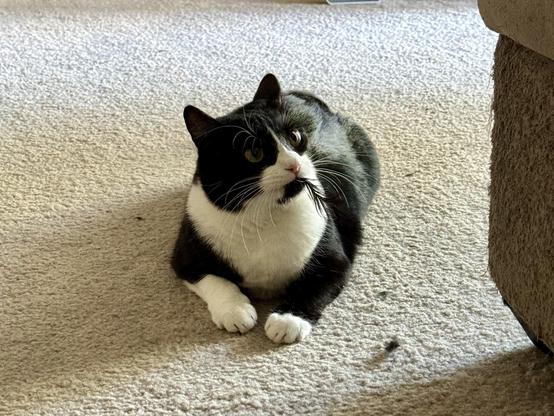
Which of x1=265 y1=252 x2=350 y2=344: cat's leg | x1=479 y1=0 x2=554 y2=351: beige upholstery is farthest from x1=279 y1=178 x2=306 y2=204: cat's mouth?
x1=479 y1=0 x2=554 y2=351: beige upholstery

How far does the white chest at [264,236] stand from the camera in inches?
47.3

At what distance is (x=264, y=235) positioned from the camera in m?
1.21

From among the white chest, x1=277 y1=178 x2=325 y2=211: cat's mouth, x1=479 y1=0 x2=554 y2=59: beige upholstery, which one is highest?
x1=479 y1=0 x2=554 y2=59: beige upholstery

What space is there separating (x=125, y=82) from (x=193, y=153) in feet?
1.63

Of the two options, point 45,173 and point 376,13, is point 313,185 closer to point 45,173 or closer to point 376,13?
point 45,173

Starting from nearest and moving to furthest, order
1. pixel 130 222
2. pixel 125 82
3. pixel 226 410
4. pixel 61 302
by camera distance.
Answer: pixel 226 410, pixel 61 302, pixel 130 222, pixel 125 82

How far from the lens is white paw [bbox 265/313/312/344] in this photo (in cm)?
116

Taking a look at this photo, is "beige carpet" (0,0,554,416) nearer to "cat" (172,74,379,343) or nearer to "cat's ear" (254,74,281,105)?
"cat" (172,74,379,343)

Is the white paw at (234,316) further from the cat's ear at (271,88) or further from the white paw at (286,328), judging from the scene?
the cat's ear at (271,88)

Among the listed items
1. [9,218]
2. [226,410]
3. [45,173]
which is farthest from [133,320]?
[45,173]

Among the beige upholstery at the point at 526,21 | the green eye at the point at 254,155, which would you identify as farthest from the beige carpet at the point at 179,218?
the beige upholstery at the point at 526,21

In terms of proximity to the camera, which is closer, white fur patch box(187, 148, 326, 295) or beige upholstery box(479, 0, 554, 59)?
beige upholstery box(479, 0, 554, 59)

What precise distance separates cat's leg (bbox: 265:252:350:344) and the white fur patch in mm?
24

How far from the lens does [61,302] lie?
1281 mm
